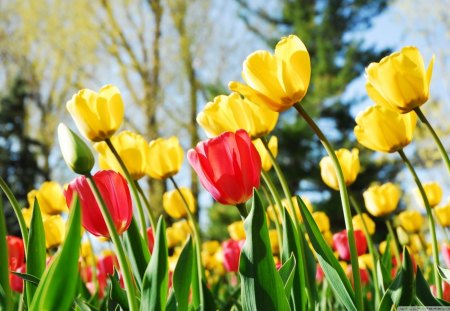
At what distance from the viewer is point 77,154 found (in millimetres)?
586

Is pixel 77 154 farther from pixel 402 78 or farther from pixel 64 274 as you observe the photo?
pixel 402 78

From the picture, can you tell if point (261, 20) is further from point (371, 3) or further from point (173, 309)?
point (173, 309)

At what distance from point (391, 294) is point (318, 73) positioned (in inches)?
359

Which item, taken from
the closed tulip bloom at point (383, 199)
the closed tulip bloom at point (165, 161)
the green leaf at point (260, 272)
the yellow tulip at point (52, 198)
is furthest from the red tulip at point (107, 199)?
the closed tulip bloom at point (383, 199)

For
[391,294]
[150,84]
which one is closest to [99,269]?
[391,294]

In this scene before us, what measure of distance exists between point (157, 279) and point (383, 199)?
96 centimetres

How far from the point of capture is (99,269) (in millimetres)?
1689

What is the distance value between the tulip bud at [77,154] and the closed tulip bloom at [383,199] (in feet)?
3.31

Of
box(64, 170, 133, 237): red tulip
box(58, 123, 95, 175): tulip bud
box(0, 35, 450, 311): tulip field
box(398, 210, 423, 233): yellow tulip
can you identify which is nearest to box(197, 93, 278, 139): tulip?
box(0, 35, 450, 311): tulip field

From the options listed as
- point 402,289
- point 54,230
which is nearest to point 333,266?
point 402,289

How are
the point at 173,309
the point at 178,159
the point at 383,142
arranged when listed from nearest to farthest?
1. the point at 173,309
2. the point at 383,142
3. the point at 178,159

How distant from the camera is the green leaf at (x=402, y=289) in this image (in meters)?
0.67

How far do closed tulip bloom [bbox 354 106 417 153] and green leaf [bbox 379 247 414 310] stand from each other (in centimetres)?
28

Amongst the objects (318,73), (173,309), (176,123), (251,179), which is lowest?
(173,309)
